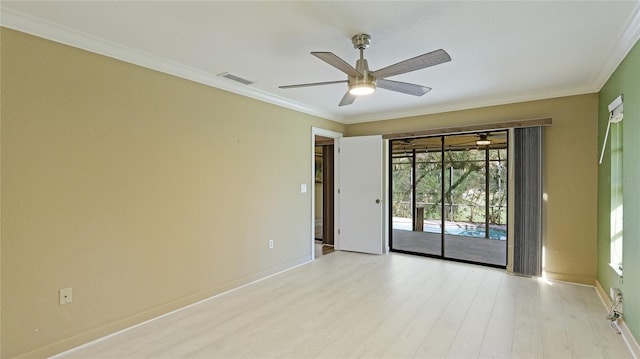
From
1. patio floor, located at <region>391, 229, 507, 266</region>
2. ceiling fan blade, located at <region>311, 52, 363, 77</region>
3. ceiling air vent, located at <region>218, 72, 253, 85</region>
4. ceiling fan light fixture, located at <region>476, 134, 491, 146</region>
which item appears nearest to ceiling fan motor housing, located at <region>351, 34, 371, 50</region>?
ceiling fan blade, located at <region>311, 52, 363, 77</region>

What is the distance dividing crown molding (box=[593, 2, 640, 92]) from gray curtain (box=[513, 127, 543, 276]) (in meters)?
0.91

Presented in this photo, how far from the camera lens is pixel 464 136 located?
16.2 feet

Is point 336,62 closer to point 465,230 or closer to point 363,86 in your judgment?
point 363,86

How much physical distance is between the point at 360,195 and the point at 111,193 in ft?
12.3

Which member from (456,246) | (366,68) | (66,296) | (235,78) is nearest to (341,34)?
(366,68)

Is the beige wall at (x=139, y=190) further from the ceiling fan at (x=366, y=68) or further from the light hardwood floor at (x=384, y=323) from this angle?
the ceiling fan at (x=366, y=68)

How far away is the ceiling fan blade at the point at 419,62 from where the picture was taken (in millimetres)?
2018

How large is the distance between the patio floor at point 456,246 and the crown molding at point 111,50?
12.3 ft

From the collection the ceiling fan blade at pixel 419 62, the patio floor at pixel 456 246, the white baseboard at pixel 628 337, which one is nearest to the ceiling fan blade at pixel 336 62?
the ceiling fan blade at pixel 419 62

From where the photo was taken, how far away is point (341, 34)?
2.36m

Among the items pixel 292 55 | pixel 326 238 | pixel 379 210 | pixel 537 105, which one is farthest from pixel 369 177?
pixel 292 55

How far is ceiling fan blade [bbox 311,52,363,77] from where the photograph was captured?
2035 millimetres

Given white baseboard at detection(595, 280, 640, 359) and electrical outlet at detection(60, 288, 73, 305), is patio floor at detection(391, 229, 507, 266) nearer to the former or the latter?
white baseboard at detection(595, 280, 640, 359)

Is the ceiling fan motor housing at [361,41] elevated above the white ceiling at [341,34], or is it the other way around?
the white ceiling at [341,34]
